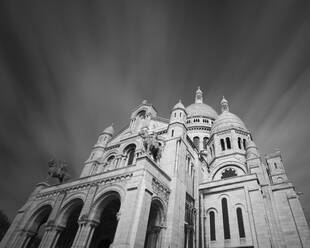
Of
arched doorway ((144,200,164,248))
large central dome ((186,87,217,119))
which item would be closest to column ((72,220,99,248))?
arched doorway ((144,200,164,248))

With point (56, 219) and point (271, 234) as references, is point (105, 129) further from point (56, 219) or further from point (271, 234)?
point (271, 234)

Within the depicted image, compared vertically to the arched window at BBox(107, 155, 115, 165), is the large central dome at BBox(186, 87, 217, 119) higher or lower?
higher

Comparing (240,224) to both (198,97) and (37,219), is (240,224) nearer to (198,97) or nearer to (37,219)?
(37,219)

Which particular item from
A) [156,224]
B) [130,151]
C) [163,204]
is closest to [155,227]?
[156,224]

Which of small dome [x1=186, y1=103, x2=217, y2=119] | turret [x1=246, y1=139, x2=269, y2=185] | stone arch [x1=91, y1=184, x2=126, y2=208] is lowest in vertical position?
stone arch [x1=91, y1=184, x2=126, y2=208]

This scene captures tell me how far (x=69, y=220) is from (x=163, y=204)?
910 centimetres

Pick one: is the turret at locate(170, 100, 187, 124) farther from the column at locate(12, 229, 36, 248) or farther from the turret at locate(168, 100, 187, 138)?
the column at locate(12, 229, 36, 248)

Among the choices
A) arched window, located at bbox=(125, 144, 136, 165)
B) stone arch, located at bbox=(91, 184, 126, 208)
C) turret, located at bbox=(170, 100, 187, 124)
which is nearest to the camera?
stone arch, located at bbox=(91, 184, 126, 208)

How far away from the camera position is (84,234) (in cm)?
1412

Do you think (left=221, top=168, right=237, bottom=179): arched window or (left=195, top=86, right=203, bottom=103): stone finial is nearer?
(left=221, top=168, right=237, bottom=179): arched window

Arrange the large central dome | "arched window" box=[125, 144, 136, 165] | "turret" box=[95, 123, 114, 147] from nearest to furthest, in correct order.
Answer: "arched window" box=[125, 144, 136, 165]
"turret" box=[95, 123, 114, 147]
the large central dome

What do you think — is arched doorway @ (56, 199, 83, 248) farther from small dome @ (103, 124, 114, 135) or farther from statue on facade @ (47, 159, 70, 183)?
small dome @ (103, 124, 114, 135)

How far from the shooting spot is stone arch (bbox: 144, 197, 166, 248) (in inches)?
583

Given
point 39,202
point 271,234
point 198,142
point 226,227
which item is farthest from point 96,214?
point 198,142
